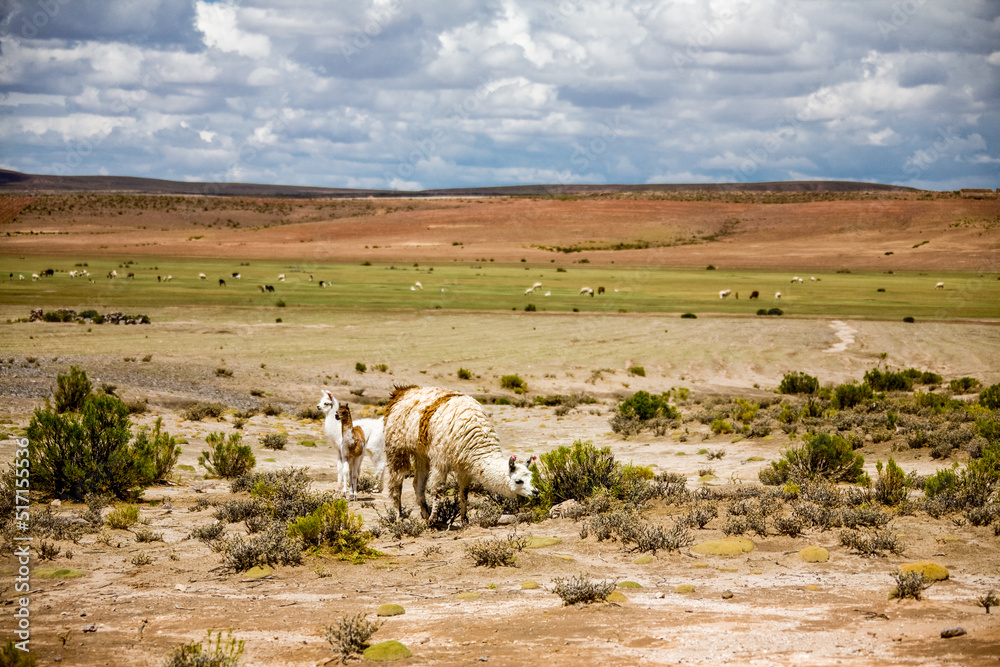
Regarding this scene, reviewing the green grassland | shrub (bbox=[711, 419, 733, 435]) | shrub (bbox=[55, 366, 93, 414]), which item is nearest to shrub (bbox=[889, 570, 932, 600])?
shrub (bbox=[711, 419, 733, 435])

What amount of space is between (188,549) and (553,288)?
47.5 meters

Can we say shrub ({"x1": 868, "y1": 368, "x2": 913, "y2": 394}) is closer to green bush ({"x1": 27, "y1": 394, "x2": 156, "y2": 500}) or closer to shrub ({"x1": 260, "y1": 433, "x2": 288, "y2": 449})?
shrub ({"x1": 260, "y1": 433, "x2": 288, "y2": 449})

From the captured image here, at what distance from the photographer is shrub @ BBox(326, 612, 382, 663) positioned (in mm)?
5883

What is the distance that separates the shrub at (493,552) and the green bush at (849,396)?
11.7 metres

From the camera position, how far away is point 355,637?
596 centimetres

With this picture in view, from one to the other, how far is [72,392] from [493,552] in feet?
39.2

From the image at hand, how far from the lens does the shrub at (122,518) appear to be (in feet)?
30.6

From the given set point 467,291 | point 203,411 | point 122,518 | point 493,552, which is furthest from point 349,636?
point 467,291

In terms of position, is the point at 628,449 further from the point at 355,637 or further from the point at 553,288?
the point at 553,288

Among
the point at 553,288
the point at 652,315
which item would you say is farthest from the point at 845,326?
the point at 553,288

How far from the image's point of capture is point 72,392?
16.5 m

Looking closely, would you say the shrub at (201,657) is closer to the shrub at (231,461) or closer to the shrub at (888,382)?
the shrub at (231,461)

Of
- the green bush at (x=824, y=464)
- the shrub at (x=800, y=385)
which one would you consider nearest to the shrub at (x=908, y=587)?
the green bush at (x=824, y=464)

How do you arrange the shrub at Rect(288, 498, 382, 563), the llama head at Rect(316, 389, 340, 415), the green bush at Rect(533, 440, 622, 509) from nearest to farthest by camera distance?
the shrub at Rect(288, 498, 382, 563), the green bush at Rect(533, 440, 622, 509), the llama head at Rect(316, 389, 340, 415)
